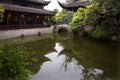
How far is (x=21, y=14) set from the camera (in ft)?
97.5

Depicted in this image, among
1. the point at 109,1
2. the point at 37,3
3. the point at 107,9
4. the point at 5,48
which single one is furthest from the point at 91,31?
the point at 5,48

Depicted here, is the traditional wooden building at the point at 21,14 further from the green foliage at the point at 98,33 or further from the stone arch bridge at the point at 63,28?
the green foliage at the point at 98,33

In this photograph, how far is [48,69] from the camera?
10.5 meters

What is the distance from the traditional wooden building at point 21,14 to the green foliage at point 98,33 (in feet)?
34.6

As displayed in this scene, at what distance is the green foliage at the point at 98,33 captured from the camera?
2278 centimetres

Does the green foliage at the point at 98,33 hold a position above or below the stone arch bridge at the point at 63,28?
above

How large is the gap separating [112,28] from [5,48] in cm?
1858

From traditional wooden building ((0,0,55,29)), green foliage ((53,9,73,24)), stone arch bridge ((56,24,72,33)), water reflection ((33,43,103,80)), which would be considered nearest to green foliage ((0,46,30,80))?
water reflection ((33,43,103,80))

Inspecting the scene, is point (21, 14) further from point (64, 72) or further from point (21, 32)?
point (64, 72)

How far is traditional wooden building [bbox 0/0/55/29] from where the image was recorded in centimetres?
2692

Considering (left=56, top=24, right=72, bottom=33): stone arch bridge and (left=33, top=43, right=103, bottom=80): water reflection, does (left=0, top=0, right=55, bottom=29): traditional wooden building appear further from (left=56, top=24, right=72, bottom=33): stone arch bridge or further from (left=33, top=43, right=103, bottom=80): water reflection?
(left=33, top=43, right=103, bottom=80): water reflection

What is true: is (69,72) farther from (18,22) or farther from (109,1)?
(18,22)

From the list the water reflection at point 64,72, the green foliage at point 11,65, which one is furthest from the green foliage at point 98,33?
the green foliage at point 11,65

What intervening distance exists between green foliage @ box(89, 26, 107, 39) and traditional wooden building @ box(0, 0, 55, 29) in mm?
10547
